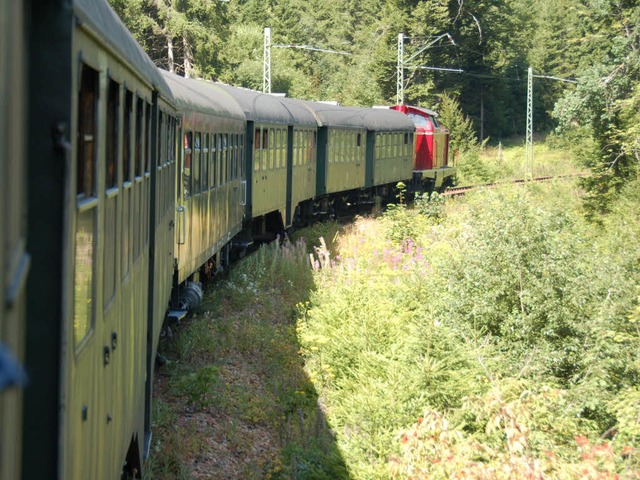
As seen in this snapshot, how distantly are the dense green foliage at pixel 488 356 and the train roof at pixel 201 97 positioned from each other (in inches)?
122

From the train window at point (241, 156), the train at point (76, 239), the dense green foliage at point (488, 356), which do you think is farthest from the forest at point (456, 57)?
the train at point (76, 239)

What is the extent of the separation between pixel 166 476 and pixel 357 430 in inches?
85.0

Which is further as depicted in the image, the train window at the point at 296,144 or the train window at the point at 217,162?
the train window at the point at 296,144

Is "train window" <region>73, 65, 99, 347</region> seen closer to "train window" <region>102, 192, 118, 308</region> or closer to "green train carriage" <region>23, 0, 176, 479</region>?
"green train carriage" <region>23, 0, 176, 479</region>

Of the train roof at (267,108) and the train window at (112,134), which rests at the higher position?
the train roof at (267,108)

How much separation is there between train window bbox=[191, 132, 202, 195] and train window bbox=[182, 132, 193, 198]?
21 cm

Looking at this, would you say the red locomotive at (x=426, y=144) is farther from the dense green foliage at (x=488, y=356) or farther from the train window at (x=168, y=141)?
the train window at (x=168, y=141)

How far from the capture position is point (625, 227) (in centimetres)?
2173

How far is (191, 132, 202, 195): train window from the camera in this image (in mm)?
10852

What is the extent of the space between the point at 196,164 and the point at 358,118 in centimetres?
1676

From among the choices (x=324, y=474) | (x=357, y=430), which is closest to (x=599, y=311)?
(x=357, y=430)

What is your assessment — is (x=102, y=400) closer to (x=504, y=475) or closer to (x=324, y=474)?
(x=504, y=475)

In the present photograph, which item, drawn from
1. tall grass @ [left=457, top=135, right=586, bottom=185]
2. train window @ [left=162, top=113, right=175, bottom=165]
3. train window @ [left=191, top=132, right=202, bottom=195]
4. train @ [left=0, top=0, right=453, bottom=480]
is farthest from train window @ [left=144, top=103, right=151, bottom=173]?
tall grass @ [left=457, top=135, right=586, bottom=185]

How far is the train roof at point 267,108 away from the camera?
17.1m
